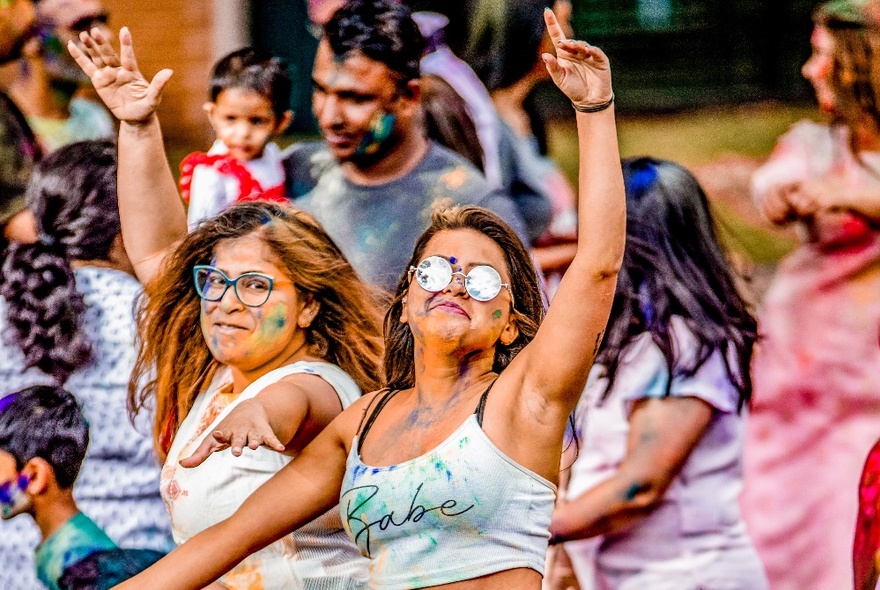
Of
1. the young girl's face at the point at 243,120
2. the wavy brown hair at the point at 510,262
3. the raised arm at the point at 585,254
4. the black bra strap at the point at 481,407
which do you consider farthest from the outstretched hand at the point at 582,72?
the young girl's face at the point at 243,120

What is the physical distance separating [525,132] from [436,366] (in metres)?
2.22

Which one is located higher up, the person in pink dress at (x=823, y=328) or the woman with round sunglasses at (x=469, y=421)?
the woman with round sunglasses at (x=469, y=421)

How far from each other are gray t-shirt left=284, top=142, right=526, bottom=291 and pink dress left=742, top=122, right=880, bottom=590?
3.21 feet

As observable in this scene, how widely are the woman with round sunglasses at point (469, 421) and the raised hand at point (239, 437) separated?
0.57 ft

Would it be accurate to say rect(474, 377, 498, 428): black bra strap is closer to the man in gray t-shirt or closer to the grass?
the man in gray t-shirt

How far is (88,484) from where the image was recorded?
12.3 ft

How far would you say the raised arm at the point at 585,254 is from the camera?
7.41ft

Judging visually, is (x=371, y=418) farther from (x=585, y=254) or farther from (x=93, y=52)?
(x=93, y=52)

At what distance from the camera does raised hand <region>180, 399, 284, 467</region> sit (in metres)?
2.39

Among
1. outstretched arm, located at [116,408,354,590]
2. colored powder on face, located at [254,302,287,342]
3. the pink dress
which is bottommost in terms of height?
the pink dress

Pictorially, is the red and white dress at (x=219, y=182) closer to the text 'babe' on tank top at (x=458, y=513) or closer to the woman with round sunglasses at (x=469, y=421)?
the woman with round sunglasses at (x=469, y=421)

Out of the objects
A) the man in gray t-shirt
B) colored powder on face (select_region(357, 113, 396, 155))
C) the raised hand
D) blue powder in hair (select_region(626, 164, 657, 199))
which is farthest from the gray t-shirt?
the raised hand

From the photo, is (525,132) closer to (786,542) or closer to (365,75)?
(365,75)

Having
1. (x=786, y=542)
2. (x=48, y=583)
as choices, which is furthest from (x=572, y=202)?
(x=48, y=583)
